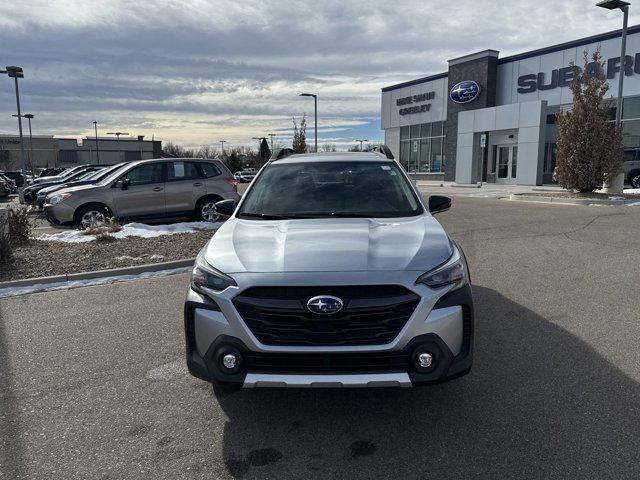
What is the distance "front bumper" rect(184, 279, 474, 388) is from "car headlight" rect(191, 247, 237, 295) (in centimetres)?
8

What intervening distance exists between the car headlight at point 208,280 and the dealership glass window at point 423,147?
117 feet

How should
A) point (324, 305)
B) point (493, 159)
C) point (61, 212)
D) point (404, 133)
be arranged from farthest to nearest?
1. point (404, 133)
2. point (493, 159)
3. point (61, 212)
4. point (324, 305)

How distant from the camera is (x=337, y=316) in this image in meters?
2.89

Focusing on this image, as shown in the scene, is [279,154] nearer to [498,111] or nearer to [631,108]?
[631,108]

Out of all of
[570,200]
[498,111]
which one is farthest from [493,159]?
[570,200]

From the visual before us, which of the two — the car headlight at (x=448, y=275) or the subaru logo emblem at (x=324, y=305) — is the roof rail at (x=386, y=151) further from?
the subaru logo emblem at (x=324, y=305)

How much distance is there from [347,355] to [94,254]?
6797 millimetres

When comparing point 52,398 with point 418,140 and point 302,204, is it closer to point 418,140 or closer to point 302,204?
point 302,204

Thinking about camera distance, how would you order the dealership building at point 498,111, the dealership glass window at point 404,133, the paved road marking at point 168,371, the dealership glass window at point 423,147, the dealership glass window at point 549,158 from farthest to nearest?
the dealership glass window at point 404,133 < the dealership glass window at point 423,147 < the dealership glass window at point 549,158 < the dealership building at point 498,111 < the paved road marking at point 168,371

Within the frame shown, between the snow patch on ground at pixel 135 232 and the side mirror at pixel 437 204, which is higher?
the side mirror at pixel 437 204

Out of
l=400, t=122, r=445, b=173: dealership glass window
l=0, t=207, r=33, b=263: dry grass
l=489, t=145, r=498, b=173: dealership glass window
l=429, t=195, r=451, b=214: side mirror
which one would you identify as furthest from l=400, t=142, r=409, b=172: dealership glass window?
l=429, t=195, r=451, b=214: side mirror

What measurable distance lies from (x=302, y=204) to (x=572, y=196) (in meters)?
17.4

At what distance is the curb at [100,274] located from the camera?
22.4ft

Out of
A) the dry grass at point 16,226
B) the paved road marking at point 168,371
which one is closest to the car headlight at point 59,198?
the dry grass at point 16,226
